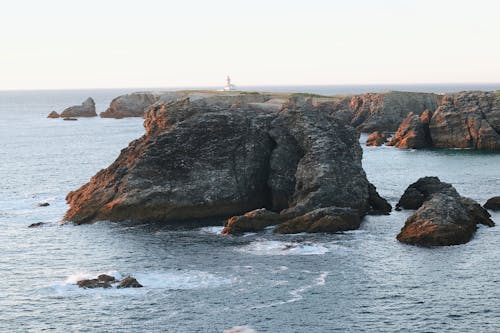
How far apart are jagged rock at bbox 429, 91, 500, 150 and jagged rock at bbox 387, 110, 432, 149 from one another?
240 centimetres

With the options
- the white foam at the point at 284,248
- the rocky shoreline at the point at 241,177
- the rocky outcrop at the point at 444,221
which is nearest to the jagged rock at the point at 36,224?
the rocky shoreline at the point at 241,177

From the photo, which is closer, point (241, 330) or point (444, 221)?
point (241, 330)

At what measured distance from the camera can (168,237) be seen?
249 feet

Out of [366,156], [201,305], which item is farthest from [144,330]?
[366,156]

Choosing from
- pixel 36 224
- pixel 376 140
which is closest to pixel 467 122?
pixel 376 140

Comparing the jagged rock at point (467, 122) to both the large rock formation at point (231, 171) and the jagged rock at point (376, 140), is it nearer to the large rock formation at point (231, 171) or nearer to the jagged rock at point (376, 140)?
the jagged rock at point (376, 140)

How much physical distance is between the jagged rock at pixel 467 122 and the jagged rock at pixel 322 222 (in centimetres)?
8065

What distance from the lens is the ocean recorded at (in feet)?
167

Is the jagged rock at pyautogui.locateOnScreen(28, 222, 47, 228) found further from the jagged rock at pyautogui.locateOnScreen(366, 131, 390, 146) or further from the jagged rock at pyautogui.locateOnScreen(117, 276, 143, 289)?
the jagged rock at pyautogui.locateOnScreen(366, 131, 390, 146)

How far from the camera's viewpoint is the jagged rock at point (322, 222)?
76.4 metres

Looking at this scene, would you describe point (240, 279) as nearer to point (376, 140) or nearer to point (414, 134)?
point (414, 134)

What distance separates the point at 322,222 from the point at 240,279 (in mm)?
18712

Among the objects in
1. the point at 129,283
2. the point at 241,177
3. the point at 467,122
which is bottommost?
the point at 129,283

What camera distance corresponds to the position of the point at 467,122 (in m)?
154
